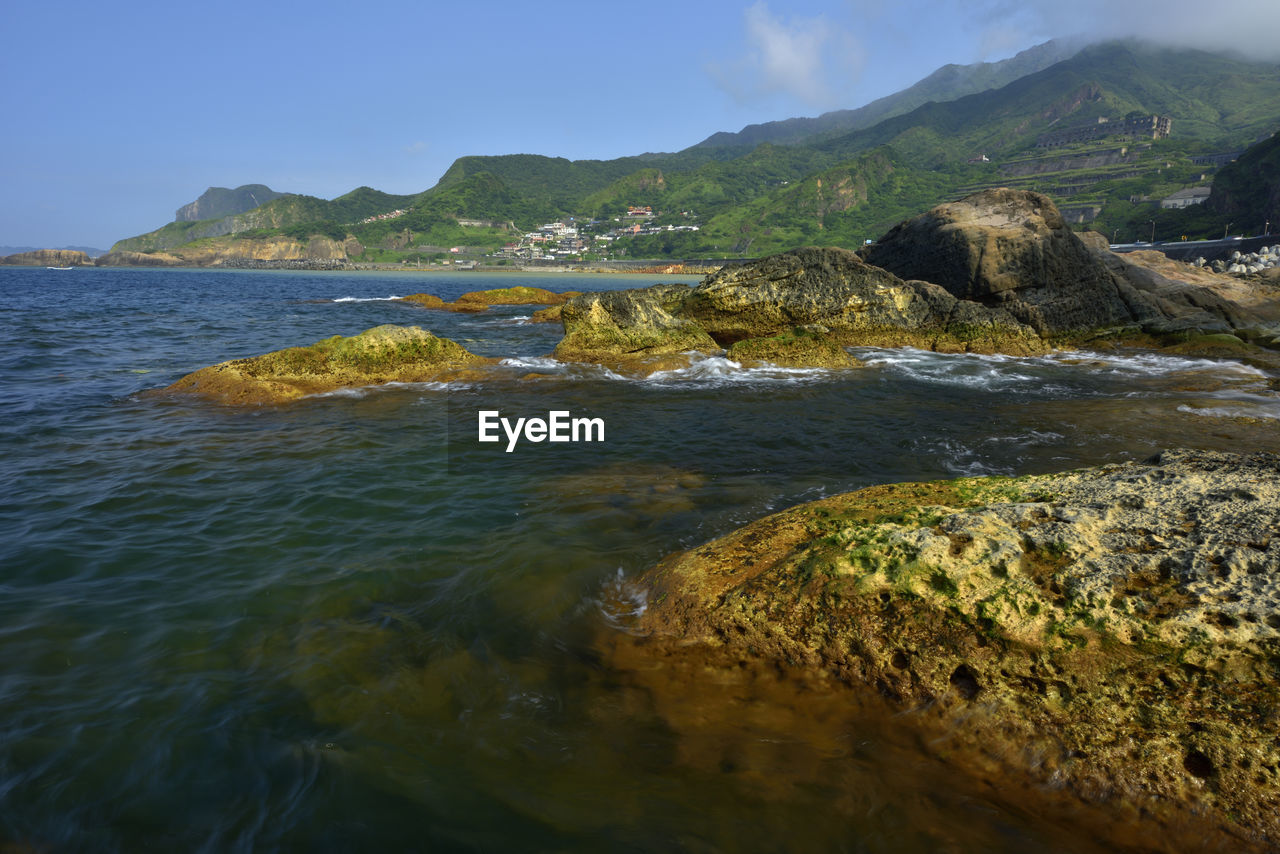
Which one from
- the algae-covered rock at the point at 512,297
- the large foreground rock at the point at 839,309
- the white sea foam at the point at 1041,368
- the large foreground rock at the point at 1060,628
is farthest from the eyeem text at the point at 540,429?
the algae-covered rock at the point at 512,297

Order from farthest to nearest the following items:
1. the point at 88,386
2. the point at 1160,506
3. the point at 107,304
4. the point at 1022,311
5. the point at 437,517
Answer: the point at 107,304 < the point at 1022,311 < the point at 88,386 < the point at 437,517 < the point at 1160,506

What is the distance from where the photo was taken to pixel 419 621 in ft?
17.6

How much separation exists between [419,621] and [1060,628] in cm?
519

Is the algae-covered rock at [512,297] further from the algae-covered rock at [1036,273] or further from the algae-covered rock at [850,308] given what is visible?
the algae-covered rock at [1036,273]

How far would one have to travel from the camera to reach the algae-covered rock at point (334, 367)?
1355 centimetres

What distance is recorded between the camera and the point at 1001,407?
13.3 metres

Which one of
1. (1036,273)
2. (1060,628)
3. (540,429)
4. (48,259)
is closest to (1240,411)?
(1036,273)

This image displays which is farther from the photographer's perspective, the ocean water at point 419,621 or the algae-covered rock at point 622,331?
the algae-covered rock at point 622,331

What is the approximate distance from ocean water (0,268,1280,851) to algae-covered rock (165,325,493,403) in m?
1.11

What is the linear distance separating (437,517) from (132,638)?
3184 millimetres

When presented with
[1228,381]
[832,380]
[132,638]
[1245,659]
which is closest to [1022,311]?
[1228,381]

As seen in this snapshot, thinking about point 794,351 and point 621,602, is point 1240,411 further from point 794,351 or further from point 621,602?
point 621,602

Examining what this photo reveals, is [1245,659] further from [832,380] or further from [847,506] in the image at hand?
[832,380]

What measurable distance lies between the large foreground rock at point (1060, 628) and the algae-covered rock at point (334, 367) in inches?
497
